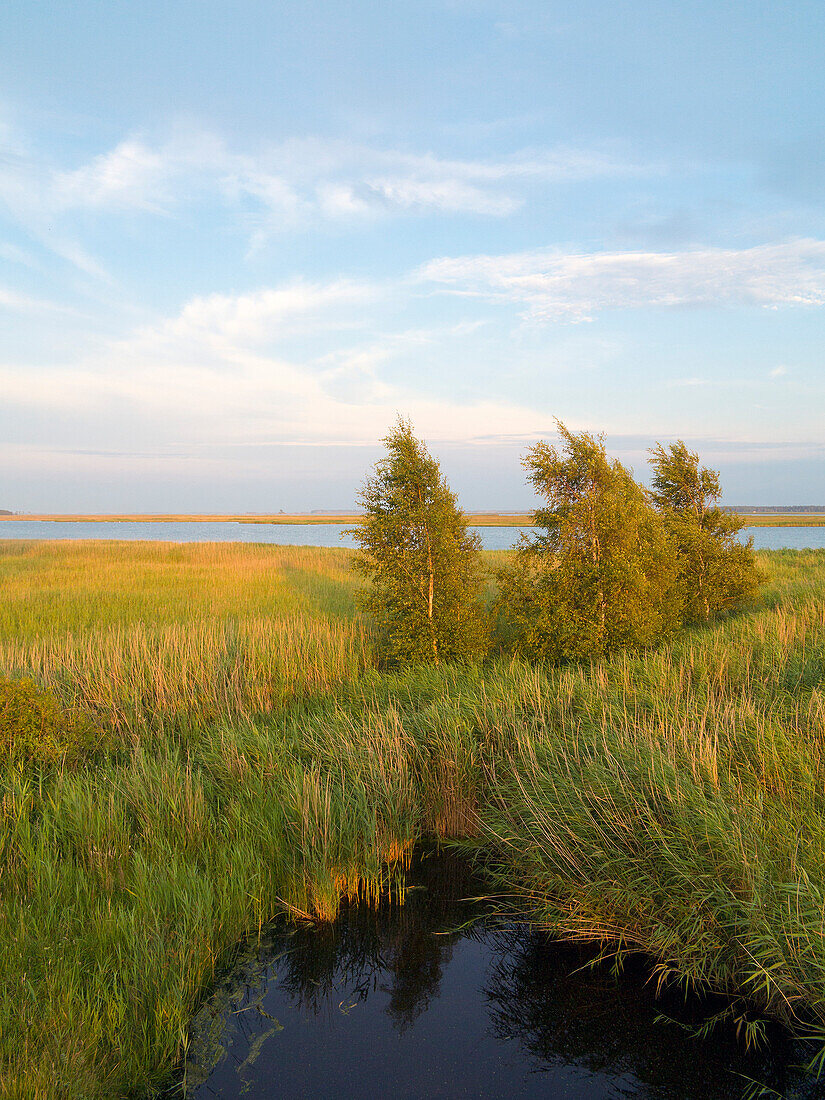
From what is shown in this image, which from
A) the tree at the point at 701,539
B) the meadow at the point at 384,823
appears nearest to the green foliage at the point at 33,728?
the meadow at the point at 384,823

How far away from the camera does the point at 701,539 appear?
14.6 metres

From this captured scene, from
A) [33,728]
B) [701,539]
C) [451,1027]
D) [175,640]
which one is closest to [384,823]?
[451,1027]

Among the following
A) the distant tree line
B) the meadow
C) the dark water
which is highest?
the distant tree line

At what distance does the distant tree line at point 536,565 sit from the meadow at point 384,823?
2.51 ft

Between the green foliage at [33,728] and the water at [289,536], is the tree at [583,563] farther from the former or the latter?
the water at [289,536]

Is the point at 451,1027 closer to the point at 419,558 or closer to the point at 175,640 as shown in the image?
the point at 419,558

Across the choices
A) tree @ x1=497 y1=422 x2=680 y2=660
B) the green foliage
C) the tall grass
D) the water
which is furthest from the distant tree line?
the water

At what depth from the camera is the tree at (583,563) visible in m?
10.1

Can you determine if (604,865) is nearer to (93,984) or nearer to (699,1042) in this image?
(699,1042)

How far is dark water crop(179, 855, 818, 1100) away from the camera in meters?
3.53

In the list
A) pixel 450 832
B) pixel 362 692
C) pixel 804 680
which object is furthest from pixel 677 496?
pixel 450 832

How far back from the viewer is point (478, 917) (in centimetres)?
512

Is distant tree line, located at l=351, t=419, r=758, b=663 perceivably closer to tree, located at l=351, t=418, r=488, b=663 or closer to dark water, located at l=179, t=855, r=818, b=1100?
tree, located at l=351, t=418, r=488, b=663

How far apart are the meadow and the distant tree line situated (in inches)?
30.2
